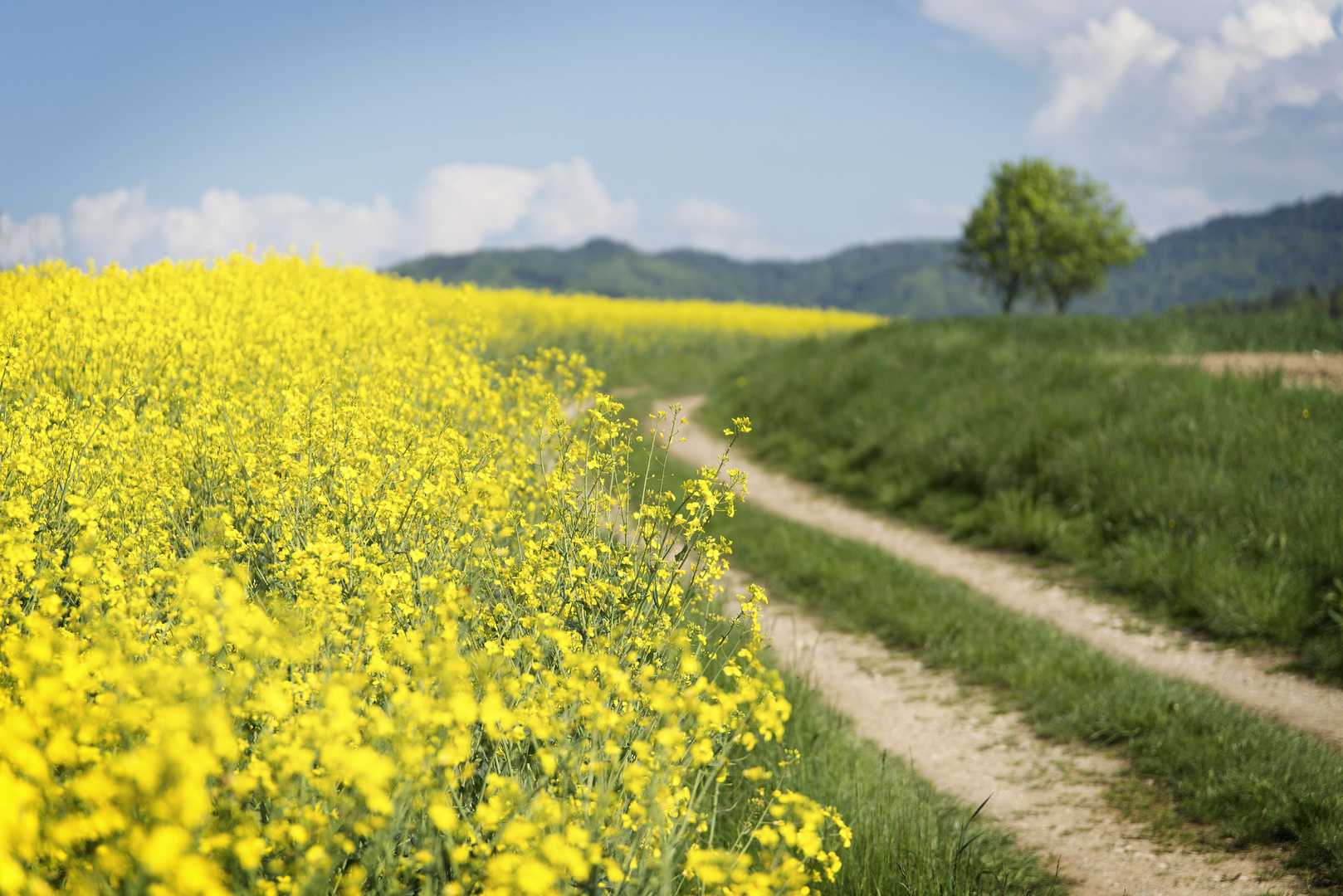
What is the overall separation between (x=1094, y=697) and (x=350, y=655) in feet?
14.8

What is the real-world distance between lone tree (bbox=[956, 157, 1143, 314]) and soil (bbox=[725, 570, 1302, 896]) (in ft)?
122

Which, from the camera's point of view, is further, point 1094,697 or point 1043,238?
point 1043,238

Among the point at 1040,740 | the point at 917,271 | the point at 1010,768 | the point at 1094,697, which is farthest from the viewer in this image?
the point at 917,271

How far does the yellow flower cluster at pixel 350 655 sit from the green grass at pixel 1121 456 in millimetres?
4292

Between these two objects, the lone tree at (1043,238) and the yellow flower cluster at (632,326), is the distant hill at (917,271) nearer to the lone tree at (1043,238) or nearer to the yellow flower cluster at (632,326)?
the lone tree at (1043,238)

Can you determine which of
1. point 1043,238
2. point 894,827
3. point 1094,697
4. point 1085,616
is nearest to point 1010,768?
point 1094,697

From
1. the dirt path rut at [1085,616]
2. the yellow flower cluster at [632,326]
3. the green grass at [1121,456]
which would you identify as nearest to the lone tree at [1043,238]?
the yellow flower cluster at [632,326]

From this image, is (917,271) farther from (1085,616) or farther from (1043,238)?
(1085,616)

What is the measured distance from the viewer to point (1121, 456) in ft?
26.7

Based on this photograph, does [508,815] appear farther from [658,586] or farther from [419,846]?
[658,586]

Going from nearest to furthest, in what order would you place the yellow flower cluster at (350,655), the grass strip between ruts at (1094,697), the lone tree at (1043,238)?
the yellow flower cluster at (350,655) → the grass strip between ruts at (1094,697) → the lone tree at (1043,238)

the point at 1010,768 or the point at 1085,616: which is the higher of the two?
the point at 1085,616

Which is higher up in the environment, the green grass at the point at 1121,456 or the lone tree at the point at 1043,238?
the lone tree at the point at 1043,238

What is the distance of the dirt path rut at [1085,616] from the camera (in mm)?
5066
